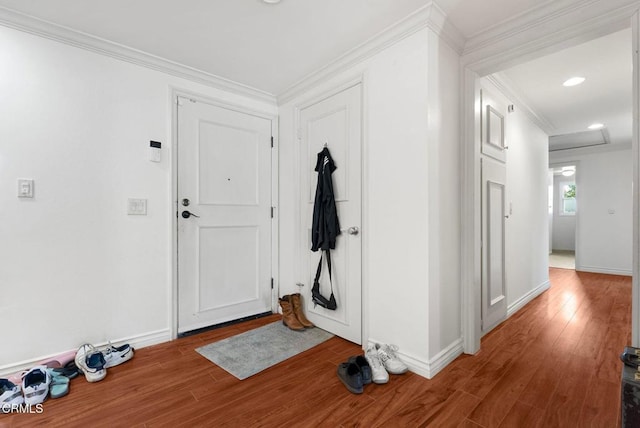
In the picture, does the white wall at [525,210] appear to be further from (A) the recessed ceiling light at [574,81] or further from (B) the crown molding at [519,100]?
(A) the recessed ceiling light at [574,81]

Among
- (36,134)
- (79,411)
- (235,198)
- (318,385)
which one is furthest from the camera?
(235,198)

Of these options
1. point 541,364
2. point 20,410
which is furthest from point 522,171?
point 20,410

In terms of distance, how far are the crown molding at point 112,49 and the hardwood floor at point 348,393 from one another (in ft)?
7.32

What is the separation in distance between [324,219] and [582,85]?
2.87 m

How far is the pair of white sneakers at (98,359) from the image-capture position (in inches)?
73.2

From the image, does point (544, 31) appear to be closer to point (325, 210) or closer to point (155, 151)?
point (325, 210)

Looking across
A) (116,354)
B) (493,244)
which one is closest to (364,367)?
(493,244)

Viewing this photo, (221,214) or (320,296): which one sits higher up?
(221,214)

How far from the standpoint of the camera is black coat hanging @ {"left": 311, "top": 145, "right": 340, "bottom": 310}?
2.49 m

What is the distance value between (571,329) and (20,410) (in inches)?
156

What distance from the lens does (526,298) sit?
3430mm

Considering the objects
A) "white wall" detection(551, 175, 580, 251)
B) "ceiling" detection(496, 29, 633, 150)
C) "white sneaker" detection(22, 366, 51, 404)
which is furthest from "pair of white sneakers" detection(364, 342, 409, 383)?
"white wall" detection(551, 175, 580, 251)

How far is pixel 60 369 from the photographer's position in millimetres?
1869

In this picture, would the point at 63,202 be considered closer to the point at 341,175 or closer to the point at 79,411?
the point at 79,411
